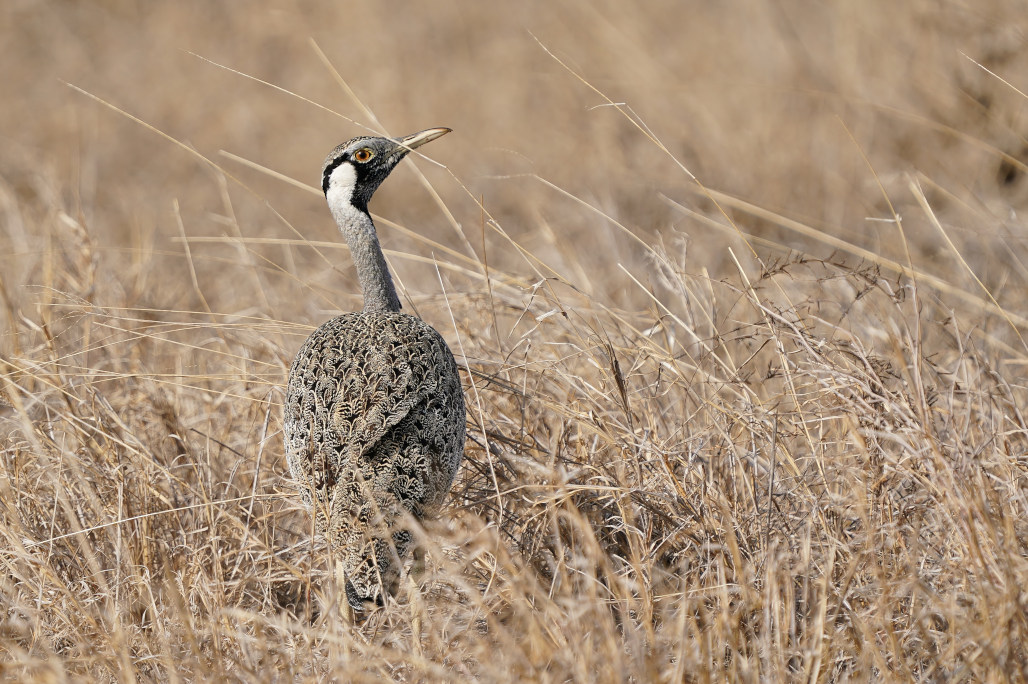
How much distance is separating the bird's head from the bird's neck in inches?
1.4

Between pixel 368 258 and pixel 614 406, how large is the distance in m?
0.95

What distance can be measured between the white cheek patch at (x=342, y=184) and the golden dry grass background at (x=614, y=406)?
214 mm

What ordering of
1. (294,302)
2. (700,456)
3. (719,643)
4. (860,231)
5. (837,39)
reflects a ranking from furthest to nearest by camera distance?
(837,39), (860,231), (294,302), (700,456), (719,643)

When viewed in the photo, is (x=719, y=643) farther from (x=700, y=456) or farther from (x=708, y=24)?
(x=708, y=24)

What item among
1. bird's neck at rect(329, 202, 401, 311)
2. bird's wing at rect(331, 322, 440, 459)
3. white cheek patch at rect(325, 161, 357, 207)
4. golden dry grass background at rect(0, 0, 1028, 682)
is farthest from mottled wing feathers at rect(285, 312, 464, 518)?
white cheek patch at rect(325, 161, 357, 207)

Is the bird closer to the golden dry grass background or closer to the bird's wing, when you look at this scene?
the bird's wing

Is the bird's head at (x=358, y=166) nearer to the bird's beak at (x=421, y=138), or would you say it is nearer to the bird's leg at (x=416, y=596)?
the bird's beak at (x=421, y=138)

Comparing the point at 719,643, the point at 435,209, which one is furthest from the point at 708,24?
the point at 719,643

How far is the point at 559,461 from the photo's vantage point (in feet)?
10.0

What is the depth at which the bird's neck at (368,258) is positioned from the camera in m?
3.37

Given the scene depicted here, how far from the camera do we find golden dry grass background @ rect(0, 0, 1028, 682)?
2.36 metres

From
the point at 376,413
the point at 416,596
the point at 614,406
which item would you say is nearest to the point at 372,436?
the point at 376,413

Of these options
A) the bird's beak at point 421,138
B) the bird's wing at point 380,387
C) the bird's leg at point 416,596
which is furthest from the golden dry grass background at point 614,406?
the bird's wing at point 380,387

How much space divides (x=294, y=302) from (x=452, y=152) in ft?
13.1
